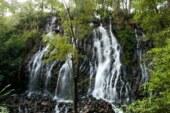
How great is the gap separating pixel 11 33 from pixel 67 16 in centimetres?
1195

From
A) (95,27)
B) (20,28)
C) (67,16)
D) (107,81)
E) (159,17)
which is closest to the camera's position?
(67,16)

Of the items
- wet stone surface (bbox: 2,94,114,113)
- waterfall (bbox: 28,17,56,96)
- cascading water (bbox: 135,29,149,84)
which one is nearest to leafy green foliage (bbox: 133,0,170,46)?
cascading water (bbox: 135,29,149,84)

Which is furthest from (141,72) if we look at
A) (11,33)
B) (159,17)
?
(11,33)

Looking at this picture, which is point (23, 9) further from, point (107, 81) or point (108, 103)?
point (108, 103)

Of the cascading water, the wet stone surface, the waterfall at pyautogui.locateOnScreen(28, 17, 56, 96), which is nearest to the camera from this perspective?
the wet stone surface

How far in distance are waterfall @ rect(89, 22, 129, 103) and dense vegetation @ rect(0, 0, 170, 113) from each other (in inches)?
27.7

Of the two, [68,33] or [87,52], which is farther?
[87,52]

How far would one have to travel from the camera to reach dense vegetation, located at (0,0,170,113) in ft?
24.4

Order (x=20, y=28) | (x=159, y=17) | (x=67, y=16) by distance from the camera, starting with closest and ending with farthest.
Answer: (x=67, y=16) → (x=159, y=17) → (x=20, y=28)

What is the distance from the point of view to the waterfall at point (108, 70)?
15.4 m

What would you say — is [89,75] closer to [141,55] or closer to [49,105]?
[49,105]

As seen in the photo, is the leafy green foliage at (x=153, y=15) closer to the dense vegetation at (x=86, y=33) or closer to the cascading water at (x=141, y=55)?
the dense vegetation at (x=86, y=33)

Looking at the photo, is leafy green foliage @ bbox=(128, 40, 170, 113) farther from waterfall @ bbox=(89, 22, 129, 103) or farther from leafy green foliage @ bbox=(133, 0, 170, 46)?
waterfall @ bbox=(89, 22, 129, 103)

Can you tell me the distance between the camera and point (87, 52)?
60.8 feet
